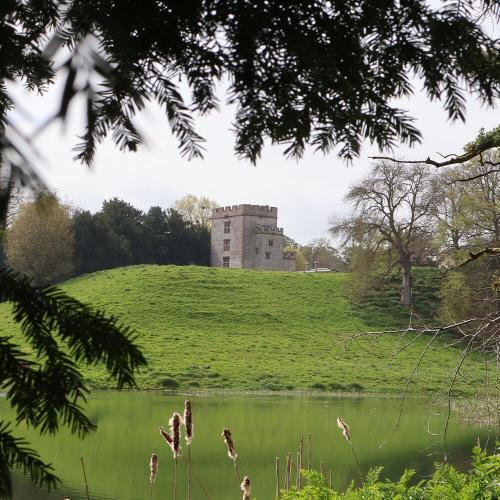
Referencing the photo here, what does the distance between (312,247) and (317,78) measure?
3234 inches

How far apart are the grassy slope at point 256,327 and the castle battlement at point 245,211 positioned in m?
13.3

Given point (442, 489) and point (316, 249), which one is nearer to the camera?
point (442, 489)

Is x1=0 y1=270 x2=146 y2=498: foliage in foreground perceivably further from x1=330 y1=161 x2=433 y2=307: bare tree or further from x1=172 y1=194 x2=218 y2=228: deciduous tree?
x1=172 y1=194 x2=218 y2=228: deciduous tree

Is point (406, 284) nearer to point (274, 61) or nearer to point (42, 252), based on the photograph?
point (42, 252)

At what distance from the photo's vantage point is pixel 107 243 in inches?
2160

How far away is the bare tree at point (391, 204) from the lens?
41062 mm

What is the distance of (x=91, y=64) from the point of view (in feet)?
6.40

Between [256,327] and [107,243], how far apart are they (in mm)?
18047


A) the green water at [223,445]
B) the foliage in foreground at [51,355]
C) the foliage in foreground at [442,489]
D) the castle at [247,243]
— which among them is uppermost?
the castle at [247,243]

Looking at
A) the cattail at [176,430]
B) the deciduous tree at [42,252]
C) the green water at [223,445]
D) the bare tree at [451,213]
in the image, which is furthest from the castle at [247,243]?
the cattail at [176,430]

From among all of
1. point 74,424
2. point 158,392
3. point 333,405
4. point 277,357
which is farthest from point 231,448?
point 277,357

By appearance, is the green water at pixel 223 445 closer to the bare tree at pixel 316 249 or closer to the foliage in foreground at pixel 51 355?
the foliage in foreground at pixel 51 355

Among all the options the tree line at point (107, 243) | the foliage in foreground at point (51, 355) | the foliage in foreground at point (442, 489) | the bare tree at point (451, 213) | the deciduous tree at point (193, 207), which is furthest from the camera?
the deciduous tree at point (193, 207)

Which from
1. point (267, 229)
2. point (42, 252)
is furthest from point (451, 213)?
point (267, 229)
